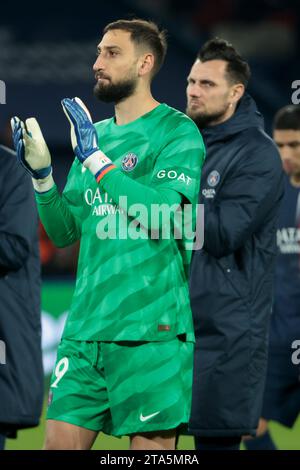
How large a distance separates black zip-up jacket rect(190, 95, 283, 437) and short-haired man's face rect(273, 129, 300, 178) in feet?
5.40

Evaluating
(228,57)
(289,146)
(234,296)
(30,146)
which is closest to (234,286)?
(234,296)

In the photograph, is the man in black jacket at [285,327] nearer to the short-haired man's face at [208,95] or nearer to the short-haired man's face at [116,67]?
the short-haired man's face at [208,95]

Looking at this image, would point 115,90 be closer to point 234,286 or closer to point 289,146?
point 234,286

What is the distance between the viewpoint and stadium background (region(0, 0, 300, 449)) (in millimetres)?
14852

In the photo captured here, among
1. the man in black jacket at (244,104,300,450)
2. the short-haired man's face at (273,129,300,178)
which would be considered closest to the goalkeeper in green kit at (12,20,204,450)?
the man in black jacket at (244,104,300,450)

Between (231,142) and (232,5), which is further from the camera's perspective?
(232,5)

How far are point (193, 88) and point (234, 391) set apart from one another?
1.49 m

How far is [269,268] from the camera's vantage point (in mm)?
5410

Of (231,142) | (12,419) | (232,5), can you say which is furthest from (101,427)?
(232,5)

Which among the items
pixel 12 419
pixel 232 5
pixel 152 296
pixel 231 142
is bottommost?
pixel 12 419

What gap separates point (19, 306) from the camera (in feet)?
18.0

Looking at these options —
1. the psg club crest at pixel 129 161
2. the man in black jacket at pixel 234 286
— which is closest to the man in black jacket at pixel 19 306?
the man in black jacket at pixel 234 286

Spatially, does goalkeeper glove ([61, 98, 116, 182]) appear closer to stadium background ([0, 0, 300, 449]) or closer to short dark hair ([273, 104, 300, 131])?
short dark hair ([273, 104, 300, 131])

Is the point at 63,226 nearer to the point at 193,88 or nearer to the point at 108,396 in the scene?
the point at 108,396
